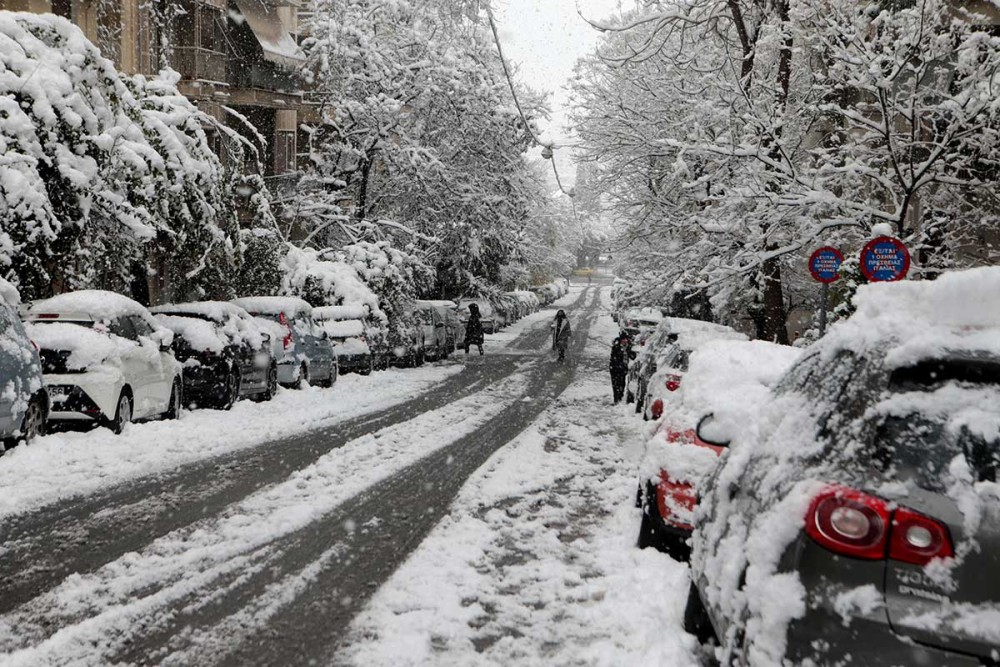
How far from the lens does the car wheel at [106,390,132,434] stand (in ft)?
40.3

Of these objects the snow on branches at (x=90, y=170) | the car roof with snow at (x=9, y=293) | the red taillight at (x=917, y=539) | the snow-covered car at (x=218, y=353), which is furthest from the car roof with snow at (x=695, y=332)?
the red taillight at (x=917, y=539)

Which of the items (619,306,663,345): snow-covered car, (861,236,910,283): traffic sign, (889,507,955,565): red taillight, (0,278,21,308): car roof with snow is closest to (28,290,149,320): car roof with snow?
(0,278,21,308): car roof with snow

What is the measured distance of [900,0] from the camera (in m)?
19.2

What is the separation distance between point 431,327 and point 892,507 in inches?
1067

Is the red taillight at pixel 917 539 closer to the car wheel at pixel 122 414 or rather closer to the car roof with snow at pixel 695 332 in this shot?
the car roof with snow at pixel 695 332

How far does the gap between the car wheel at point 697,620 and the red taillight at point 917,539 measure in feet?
6.72

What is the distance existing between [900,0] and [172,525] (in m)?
17.4

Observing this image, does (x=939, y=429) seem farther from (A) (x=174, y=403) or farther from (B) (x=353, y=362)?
(B) (x=353, y=362)

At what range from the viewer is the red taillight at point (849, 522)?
10.2 ft

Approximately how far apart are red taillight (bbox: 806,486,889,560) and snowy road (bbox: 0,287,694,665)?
1.98m

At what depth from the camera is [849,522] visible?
3178 mm

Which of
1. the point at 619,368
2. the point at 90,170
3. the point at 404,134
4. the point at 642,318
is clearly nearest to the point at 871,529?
the point at 90,170

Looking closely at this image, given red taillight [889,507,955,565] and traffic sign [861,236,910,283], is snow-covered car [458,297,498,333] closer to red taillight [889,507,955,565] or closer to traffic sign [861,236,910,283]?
traffic sign [861,236,910,283]

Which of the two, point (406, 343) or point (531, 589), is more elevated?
point (531, 589)
